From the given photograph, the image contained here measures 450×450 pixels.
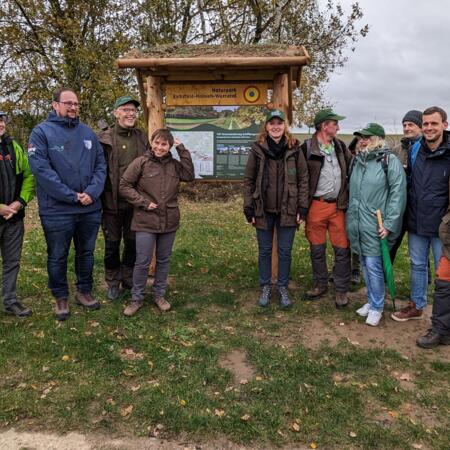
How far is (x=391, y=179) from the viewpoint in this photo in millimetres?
4676

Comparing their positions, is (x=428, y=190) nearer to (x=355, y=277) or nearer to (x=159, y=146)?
(x=355, y=277)

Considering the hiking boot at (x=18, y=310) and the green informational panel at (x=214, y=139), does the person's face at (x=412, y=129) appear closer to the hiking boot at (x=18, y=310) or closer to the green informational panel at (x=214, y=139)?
the green informational panel at (x=214, y=139)

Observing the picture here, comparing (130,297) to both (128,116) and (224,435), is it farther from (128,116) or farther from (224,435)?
(224,435)

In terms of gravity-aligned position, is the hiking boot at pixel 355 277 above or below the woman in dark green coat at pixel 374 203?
below

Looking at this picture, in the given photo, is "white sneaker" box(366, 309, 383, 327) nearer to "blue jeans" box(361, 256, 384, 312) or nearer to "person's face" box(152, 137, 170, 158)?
"blue jeans" box(361, 256, 384, 312)

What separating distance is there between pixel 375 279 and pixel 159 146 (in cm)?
273

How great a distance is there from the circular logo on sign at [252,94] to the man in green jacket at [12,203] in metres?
2.79

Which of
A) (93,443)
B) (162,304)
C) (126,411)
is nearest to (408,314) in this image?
(162,304)

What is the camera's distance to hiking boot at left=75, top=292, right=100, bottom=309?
17.1 feet

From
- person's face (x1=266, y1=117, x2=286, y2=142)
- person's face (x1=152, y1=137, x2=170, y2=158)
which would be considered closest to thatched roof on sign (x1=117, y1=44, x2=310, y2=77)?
person's face (x1=266, y1=117, x2=286, y2=142)

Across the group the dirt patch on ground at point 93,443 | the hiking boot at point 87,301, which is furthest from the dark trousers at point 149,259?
the dirt patch on ground at point 93,443

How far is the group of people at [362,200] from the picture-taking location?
4.47m

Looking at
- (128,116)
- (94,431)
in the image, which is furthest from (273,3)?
(94,431)

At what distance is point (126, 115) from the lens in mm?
5102
